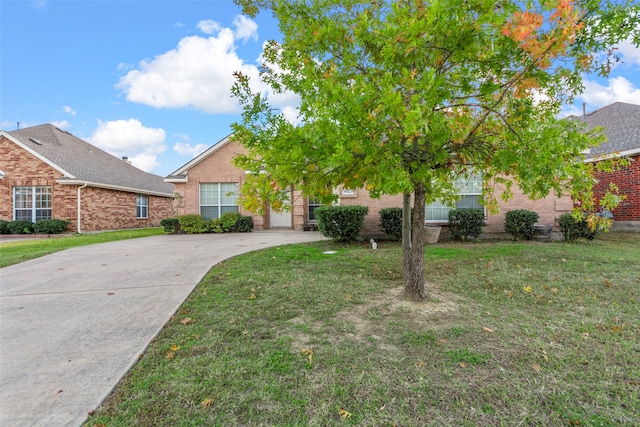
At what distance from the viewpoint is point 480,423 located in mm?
1929

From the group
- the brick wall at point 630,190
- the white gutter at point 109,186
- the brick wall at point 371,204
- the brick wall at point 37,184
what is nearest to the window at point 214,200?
the white gutter at point 109,186

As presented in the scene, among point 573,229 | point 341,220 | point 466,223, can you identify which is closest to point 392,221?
point 341,220

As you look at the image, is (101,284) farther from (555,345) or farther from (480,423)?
(555,345)

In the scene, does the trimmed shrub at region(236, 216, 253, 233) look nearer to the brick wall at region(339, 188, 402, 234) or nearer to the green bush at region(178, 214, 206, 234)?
the green bush at region(178, 214, 206, 234)

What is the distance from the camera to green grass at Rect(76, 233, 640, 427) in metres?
2.04

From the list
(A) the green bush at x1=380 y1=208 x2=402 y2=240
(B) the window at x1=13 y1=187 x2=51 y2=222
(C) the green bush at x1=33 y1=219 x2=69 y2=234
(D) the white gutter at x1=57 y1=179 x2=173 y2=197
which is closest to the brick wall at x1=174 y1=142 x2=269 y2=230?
(D) the white gutter at x1=57 y1=179 x2=173 y2=197

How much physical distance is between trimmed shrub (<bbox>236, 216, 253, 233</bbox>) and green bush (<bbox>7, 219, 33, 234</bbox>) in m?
10.3

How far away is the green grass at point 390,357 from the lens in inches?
80.3

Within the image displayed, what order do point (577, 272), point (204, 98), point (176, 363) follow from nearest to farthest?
point (176, 363), point (577, 272), point (204, 98)

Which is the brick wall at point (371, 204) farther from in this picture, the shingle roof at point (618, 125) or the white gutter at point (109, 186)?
the white gutter at point (109, 186)

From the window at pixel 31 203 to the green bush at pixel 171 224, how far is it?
6551 millimetres

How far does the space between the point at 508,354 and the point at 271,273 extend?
160 inches

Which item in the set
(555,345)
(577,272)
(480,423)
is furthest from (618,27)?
(577,272)

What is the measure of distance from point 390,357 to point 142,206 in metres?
21.6
